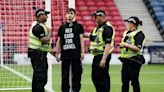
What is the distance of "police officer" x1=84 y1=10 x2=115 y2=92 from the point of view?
1193cm

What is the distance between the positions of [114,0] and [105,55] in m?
23.7

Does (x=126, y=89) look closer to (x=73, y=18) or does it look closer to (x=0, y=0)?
(x=73, y=18)

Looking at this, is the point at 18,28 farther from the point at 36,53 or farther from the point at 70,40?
the point at 70,40

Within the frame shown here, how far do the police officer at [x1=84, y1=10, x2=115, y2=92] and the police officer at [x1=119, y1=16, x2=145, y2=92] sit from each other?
0.58 m

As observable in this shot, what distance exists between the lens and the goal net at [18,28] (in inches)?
632

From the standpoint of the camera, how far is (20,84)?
662 inches

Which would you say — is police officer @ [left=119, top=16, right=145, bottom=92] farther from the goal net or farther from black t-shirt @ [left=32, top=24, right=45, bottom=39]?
the goal net

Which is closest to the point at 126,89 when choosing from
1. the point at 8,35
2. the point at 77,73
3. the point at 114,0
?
the point at 77,73

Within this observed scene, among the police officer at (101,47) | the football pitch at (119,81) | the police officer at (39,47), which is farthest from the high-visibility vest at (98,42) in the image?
the football pitch at (119,81)

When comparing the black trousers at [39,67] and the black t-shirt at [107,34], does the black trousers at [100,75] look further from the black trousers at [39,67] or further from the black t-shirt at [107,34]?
the black trousers at [39,67]

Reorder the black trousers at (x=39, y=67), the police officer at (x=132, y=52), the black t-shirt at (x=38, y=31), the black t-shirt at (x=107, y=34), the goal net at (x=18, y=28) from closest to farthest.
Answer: the black t-shirt at (x=107, y=34) < the black t-shirt at (x=38, y=31) < the black trousers at (x=39, y=67) < the police officer at (x=132, y=52) < the goal net at (x=18, y=28)

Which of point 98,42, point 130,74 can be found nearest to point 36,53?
point 98,42

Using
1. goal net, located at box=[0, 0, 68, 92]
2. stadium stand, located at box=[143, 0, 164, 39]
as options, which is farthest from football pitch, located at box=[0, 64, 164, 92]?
stadium stand, located at box=[143, 0, 164, 39]

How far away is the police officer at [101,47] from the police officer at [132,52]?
22.8 inches
